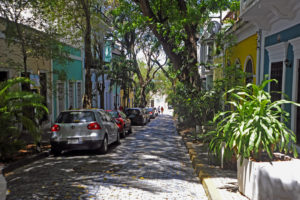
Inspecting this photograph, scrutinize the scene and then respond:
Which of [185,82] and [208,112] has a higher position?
[185,82]

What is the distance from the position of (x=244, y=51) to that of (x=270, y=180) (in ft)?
34.5

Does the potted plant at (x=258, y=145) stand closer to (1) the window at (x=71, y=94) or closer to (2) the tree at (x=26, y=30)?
(2) the tree at (x=26, y=30)

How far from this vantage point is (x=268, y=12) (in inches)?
375

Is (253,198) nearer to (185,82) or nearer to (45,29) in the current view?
(45,29)

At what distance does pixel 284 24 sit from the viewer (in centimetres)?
916

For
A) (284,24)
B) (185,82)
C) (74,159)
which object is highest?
(284,24)

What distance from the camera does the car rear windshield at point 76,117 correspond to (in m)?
9.81

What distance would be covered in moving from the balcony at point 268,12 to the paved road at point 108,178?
4859 mm

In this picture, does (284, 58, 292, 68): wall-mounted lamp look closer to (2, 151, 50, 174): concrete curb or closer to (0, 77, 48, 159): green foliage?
(0, 77, 48, 159): green foliage

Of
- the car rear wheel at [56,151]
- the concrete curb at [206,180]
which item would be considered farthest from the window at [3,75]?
the concrete curb at [206,180]

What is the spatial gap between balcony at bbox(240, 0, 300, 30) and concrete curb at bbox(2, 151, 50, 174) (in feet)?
25.5

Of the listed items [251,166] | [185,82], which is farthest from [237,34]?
[251,166]

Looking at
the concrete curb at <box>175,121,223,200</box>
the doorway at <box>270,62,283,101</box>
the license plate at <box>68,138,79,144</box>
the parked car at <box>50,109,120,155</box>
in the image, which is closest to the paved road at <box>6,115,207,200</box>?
the concrete curb at <box>175,121,223,200</box>

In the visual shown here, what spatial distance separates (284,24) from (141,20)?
23.6 feet
